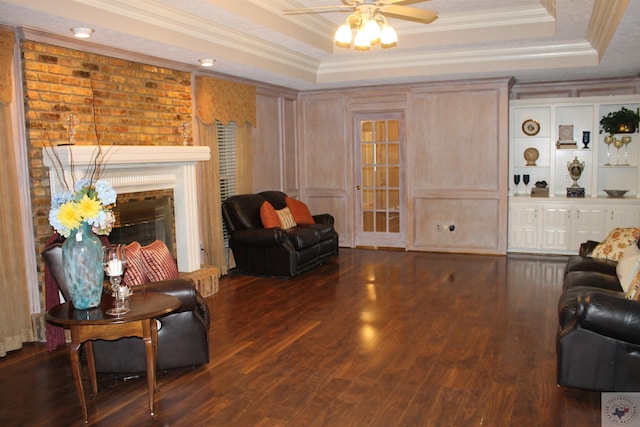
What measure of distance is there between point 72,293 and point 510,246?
21.0ft

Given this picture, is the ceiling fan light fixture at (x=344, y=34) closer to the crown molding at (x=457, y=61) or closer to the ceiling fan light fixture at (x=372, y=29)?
the ceiling fan light fixture at (x=372, y=29)

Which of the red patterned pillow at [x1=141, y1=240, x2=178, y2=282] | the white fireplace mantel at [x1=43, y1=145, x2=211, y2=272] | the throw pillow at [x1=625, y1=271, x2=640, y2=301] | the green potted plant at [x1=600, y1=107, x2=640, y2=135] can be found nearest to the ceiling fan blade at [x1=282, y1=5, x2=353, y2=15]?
the white fireplace mantel at [x1=43, y1=145, x2=211, y2=272]

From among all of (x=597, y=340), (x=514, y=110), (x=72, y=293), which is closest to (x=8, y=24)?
(x=72, y=293)

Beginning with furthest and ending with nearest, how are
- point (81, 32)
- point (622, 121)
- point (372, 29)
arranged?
point (622, 121) < point (81, 32) < point (372, 29)

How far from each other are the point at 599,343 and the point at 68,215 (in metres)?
3.12

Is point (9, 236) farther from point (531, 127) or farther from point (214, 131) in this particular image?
point (531, 127)

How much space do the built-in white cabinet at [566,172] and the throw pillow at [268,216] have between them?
3.43m

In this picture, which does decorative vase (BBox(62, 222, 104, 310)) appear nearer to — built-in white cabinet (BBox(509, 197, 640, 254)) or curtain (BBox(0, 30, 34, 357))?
curtain (BBox(0, 30, 34, 357))

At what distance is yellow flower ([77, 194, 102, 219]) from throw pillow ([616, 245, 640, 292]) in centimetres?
345

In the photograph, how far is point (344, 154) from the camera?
28.5 feet

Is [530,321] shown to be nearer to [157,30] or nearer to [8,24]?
[157,30]

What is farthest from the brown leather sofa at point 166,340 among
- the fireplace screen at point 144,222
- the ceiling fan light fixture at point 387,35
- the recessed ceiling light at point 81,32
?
the ceiling fan light fixture at point 387,35

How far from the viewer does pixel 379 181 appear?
8609 mm

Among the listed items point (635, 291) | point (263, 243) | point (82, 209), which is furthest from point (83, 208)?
point (263, 243)
